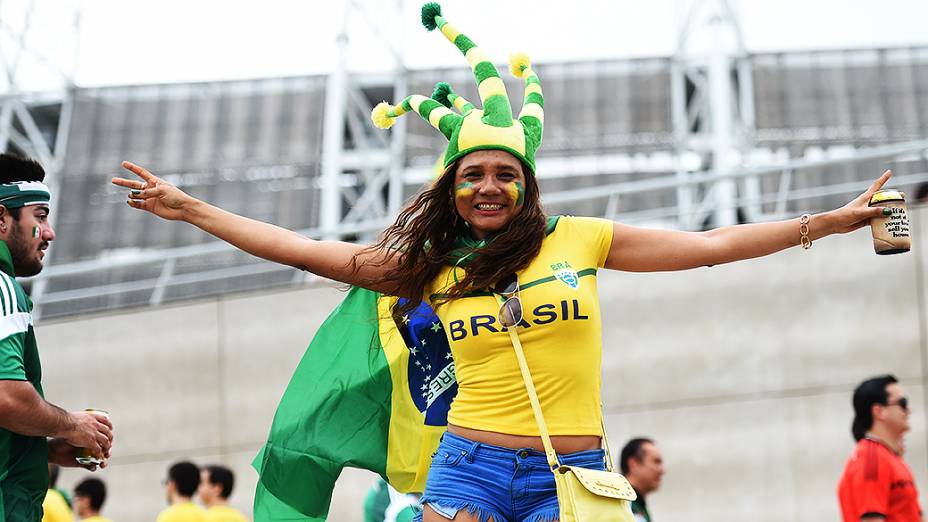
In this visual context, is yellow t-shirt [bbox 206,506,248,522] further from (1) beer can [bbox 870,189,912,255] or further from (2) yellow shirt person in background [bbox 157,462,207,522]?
(1) beer can [bbox 870,189,912,255]

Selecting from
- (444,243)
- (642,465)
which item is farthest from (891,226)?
(642,465)

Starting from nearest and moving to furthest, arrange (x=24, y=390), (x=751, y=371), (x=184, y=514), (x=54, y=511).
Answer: (x=24, y=390) → (x=54, y=511) → (x=184, y=514) → (x=751, y=371)

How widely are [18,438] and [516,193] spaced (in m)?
2.06

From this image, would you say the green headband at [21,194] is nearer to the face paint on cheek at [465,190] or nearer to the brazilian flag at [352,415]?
the brazilian flag at [352,415]

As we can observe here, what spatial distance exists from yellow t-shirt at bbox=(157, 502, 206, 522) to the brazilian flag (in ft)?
11.5

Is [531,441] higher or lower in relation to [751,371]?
lower

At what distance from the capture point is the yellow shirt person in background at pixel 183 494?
350 inches

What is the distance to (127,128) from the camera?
848 inches

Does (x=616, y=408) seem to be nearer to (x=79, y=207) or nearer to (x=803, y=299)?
(x=803, y=299)

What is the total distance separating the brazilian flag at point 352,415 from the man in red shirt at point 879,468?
2655mm

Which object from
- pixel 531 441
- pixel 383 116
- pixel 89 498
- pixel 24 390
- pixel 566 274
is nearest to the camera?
pixel 531 441

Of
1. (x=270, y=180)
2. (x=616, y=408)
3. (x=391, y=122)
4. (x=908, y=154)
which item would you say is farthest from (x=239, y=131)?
(x=391, y=122)

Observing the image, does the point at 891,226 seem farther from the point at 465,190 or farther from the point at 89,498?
the point at 89,498

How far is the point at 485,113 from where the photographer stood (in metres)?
4.68
